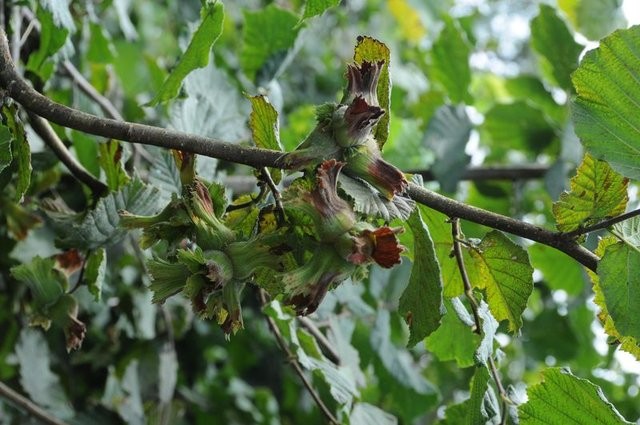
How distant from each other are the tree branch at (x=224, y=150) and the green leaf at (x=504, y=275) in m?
0.07

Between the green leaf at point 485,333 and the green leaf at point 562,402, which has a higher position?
the green leaf at point 485,333

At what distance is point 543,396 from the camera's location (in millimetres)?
637

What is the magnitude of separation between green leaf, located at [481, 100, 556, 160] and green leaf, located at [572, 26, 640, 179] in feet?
2.53

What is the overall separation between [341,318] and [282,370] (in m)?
0.63

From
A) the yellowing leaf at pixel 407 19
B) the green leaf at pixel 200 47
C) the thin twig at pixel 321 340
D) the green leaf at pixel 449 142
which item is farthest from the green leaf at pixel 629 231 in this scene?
the yellowing leaf at pixel 407 19

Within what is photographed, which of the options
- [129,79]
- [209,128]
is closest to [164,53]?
[129,79]

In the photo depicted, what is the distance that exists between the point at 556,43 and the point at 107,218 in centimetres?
79

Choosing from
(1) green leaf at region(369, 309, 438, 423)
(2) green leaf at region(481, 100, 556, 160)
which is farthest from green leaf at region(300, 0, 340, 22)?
(2) green leaf at region(481, 100, 556, 160)

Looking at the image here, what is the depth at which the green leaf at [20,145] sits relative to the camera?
0.59 meters

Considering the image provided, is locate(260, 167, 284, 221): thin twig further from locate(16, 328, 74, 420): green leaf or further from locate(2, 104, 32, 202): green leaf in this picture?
locate(16, 328, 74, 420): green leaf

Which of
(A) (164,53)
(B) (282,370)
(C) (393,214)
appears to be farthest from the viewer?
(A) (164,53)

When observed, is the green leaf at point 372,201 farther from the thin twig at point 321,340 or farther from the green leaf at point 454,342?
the thin twig at point 321,340

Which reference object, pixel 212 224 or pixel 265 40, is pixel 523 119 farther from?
→ pixel 212 224

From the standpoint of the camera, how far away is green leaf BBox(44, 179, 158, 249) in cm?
72
